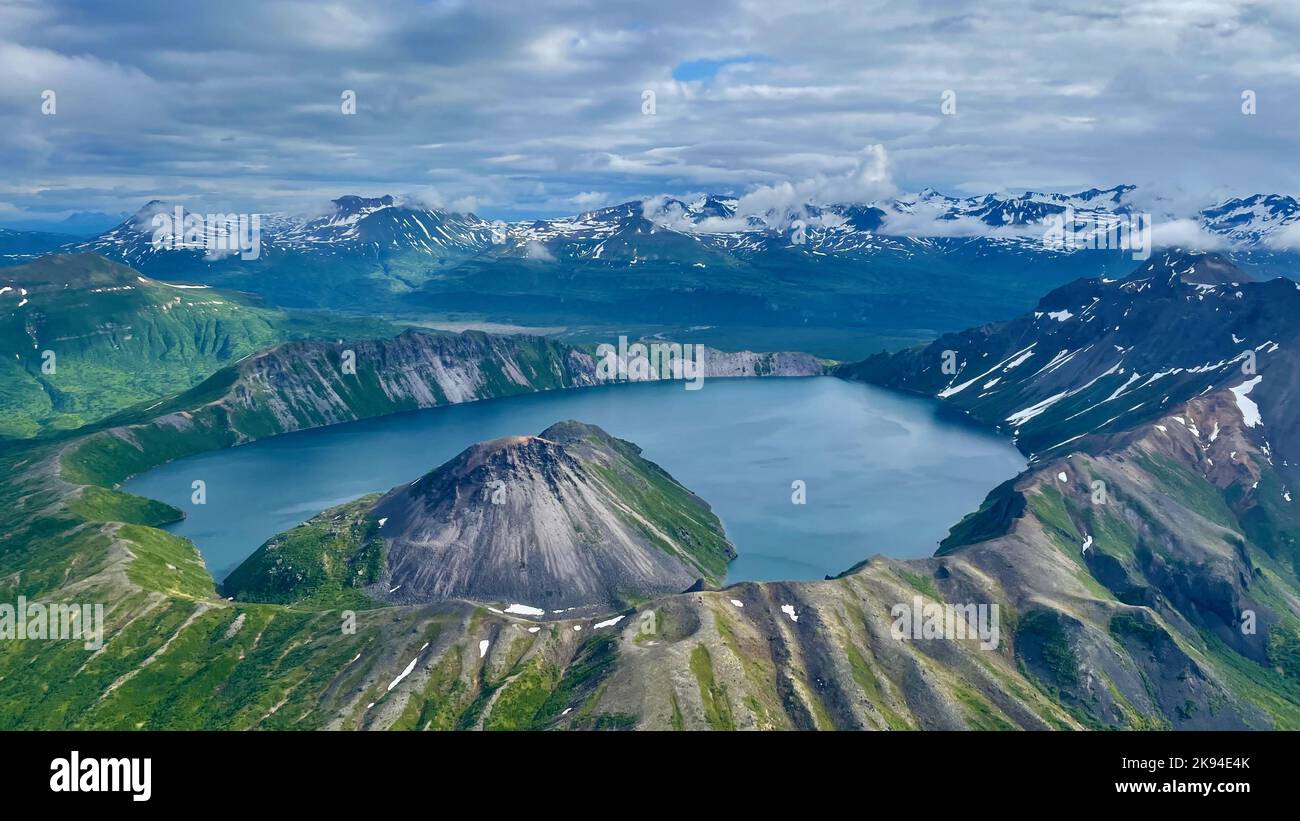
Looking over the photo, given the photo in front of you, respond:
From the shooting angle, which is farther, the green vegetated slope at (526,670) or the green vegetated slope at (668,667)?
the green vegetated slope at (668,667)

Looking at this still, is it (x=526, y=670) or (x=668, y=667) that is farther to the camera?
(x=526, y=670)

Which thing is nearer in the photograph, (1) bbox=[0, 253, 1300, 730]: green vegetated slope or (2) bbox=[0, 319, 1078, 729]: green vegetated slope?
(2) bbox=[0, 319, 1078, 729]: green vegetated slope

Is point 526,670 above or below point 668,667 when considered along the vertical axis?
below
